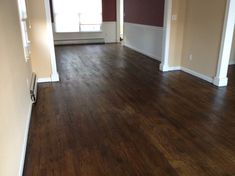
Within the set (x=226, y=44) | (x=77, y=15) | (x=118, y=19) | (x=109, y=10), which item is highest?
(x=109, y=10)

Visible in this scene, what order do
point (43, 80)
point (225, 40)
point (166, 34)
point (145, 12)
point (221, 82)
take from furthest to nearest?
point (145, 12)
point (166, 34)
point (43, 80)
point (221, 82)
point (225, 40)

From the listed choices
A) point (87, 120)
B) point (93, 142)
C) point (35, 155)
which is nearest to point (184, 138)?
point (93, 142)

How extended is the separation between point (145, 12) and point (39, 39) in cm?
363

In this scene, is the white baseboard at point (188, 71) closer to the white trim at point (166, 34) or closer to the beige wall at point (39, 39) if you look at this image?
the white trim at point (166, 34)

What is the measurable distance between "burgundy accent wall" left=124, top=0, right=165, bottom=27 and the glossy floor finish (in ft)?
6.77

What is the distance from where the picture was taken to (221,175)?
195cm

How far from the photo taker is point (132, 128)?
273 centimetres

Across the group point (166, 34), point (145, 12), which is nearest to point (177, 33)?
point (166, 34)

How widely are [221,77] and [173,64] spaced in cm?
133

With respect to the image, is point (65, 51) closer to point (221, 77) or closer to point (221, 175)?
point (221, 77)

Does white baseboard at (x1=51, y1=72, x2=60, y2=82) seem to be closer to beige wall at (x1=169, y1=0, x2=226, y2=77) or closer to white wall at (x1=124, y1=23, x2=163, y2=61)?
beige wall at (x1=169, y1=0, x2=226, y2=77)

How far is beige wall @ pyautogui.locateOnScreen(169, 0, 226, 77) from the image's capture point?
4078 millimetres

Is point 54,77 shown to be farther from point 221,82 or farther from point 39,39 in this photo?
point 221,82

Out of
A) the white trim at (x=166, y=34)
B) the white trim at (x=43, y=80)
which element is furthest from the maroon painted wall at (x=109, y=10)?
the white trim at (x=43, y=80)
